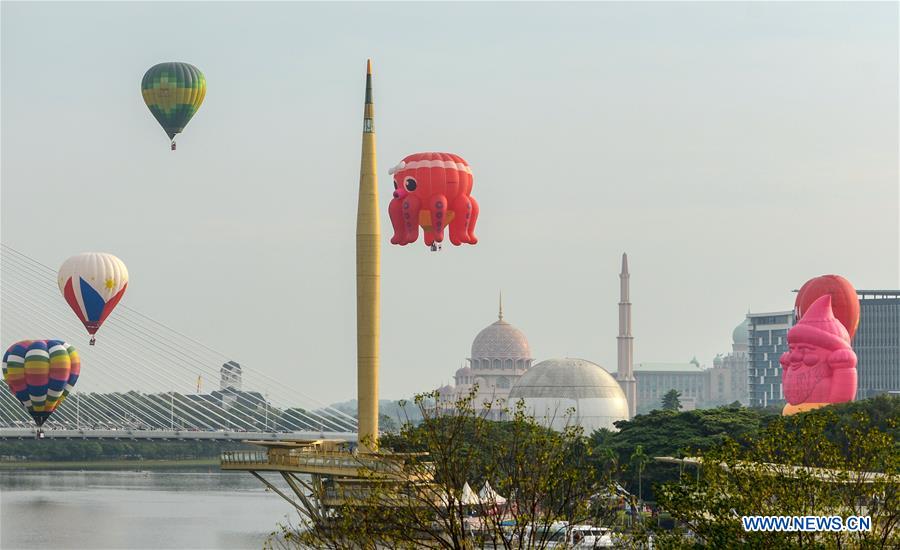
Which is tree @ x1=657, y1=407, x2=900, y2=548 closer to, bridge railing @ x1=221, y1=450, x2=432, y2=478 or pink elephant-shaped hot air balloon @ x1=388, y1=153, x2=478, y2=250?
bridge railing @ x1=221, y1=450, x2=432, y2=478

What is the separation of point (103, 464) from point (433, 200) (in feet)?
323

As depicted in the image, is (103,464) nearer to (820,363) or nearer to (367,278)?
(820,363)

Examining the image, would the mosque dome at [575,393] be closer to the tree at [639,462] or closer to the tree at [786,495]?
the tree at [639,462]

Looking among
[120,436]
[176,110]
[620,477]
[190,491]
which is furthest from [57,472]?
[620,477]

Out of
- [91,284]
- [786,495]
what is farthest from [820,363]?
[786,495]

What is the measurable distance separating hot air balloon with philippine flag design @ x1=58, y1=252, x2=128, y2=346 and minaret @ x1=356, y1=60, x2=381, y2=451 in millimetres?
45125

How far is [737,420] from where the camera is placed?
101062mm

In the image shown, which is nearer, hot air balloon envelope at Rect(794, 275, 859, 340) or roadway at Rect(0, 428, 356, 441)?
hot air balloon envelope at Rect(794, 275, 859, 340)

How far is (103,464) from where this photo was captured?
17362cm

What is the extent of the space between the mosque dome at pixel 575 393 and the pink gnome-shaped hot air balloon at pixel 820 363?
186ft

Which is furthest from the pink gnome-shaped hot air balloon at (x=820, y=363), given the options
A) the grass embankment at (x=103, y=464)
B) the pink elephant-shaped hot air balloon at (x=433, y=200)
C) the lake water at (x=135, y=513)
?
the grass embankment at (x=103, y=464)

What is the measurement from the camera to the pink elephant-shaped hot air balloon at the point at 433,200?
84.6 metres

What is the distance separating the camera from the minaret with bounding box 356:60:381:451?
75875 mm

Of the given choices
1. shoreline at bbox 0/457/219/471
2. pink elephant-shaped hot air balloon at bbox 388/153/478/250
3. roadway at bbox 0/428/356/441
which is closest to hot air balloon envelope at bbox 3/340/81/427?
roadway at bbox 0/428/356/441
